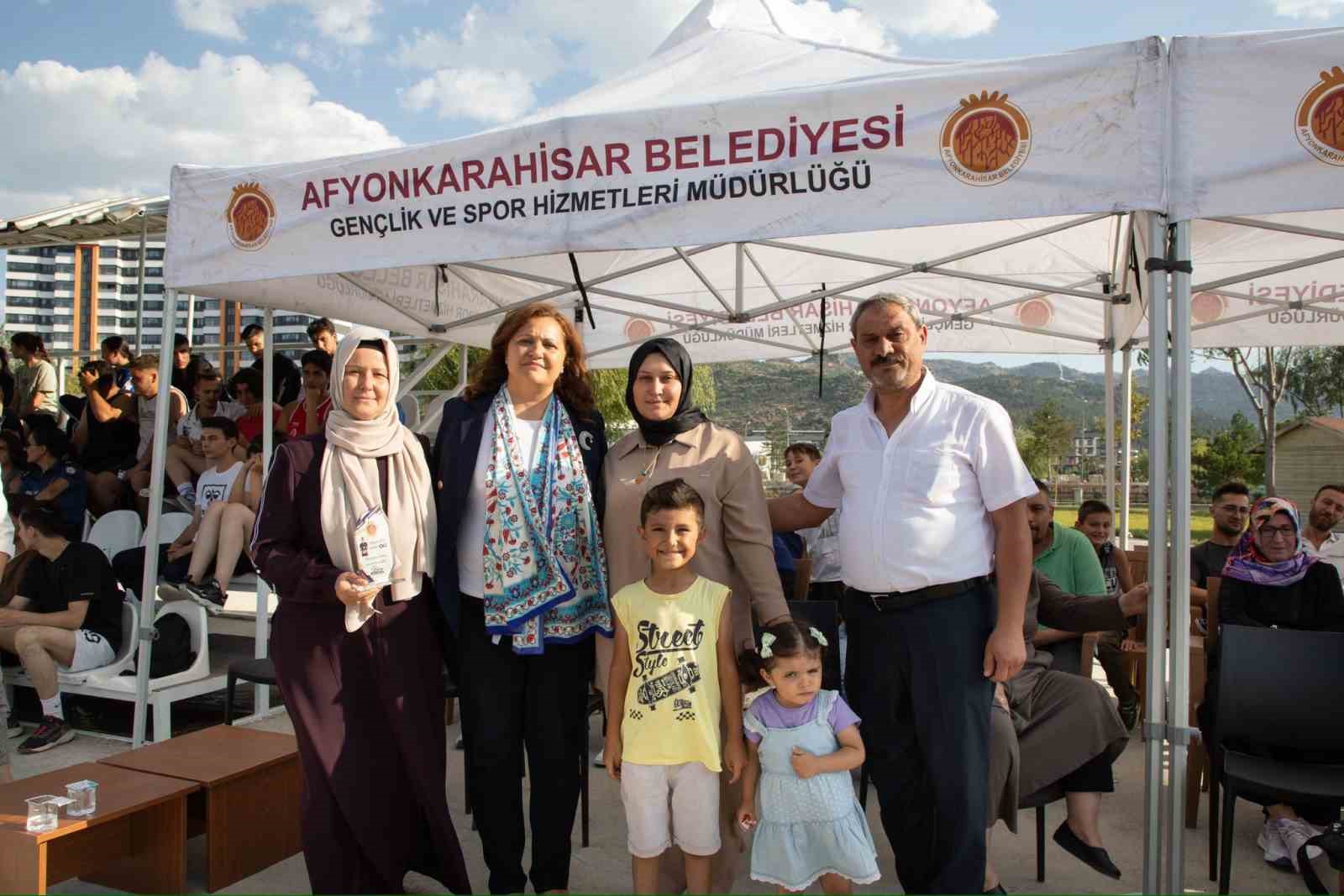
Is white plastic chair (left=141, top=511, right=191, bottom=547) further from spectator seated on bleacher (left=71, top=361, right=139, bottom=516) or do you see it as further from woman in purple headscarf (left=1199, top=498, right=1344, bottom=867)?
woman in purple headscarf (left=1199, top=498, right=1344, bottom=867)

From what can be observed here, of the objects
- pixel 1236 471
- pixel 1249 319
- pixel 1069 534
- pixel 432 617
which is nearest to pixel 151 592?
pixel 432 617

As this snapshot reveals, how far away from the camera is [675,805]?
2.63 metres

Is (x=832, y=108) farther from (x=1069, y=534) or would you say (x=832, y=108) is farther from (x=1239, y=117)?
(x=1069, y=534)

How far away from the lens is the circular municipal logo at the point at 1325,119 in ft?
8.20

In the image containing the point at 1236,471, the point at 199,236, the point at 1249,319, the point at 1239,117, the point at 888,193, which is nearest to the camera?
the point at 1239,117

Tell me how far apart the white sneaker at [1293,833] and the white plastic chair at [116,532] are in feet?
21.2

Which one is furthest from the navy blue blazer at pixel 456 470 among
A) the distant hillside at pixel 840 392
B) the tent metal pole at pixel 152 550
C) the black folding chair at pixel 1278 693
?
the distant hillside at pixel 840 392

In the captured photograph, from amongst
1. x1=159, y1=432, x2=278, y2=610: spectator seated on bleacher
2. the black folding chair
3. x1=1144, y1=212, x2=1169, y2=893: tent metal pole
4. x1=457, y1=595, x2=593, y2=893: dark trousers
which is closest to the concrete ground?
the black folding chair

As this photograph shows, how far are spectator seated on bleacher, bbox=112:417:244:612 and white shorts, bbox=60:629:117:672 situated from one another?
1.46 feet

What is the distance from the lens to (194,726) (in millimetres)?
5473

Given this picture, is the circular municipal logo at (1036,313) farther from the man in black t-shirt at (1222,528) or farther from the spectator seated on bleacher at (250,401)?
the spectator seated on bleacher at (250,401)

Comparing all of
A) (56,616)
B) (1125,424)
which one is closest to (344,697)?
(56,616)

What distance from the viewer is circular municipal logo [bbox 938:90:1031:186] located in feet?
9.11

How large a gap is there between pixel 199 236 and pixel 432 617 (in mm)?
2214
